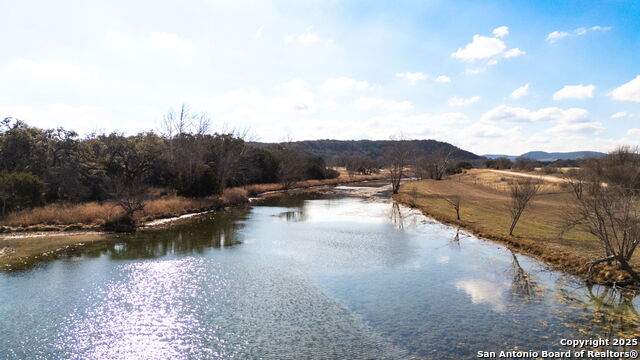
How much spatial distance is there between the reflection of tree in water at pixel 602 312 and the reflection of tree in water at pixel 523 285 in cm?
98

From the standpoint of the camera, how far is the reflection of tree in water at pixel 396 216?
3366 centimetres

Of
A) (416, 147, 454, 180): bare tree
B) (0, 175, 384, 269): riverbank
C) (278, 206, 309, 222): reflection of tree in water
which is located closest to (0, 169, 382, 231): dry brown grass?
(0, 175, 384, 269): riverbank

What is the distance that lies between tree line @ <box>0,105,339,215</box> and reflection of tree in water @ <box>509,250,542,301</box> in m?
28.5

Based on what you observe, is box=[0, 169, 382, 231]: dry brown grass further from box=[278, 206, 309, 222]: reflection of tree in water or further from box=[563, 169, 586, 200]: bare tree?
box=[563, 169, 586, 200]: bare tree

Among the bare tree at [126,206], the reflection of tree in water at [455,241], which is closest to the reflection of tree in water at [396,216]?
the reflection of tree in water at [455,241]

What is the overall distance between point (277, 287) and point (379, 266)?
20.3ft

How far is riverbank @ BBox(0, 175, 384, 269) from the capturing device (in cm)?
2183

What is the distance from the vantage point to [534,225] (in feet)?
97.5

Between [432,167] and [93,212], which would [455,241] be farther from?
[432,167]

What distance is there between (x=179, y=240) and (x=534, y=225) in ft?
87.9

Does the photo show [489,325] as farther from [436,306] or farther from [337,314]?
[337,314]

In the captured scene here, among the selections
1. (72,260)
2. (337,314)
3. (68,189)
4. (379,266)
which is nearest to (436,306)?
(337,314)

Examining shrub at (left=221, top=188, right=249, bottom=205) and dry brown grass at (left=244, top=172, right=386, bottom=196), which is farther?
dry brown grass at (left=244, top=172, right=386, bottom=196)

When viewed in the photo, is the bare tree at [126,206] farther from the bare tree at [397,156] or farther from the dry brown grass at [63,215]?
the bare tree at [397,156]
